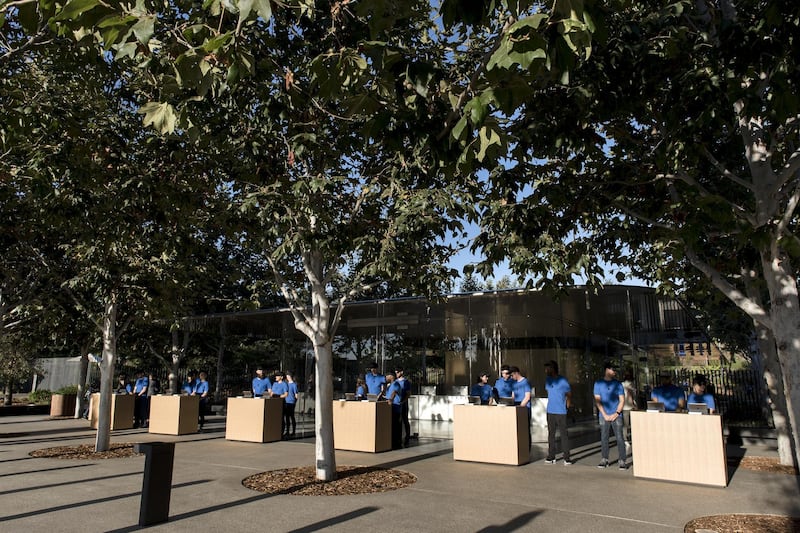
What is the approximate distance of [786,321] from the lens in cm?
541

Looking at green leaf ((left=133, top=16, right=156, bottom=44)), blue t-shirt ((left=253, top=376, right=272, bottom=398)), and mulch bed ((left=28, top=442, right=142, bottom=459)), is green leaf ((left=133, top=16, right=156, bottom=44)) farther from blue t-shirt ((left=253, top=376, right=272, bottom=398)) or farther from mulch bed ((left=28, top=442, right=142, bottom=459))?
blue t-shirt ((left=253, top=376, right=272, bottom=398))

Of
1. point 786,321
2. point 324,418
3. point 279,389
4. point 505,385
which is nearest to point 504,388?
point 505,385

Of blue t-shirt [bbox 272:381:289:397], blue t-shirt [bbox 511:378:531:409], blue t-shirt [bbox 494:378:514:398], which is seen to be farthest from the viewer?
blue t-shirt [bbox 272:381:289:397]

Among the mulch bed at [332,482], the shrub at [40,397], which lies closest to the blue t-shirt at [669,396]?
the mulch bed at [332,482]

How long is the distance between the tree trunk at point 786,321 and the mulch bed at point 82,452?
10.5m

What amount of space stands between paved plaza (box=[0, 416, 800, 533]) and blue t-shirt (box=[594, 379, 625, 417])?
1168 millimetres

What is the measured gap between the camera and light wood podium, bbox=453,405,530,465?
1071cm

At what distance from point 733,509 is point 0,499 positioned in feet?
31.2

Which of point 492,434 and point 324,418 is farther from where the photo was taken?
point 492,434

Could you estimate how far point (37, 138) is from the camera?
25.5ft

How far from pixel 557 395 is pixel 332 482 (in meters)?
4.73

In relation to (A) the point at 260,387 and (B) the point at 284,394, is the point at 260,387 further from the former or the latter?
(B) the point at 284,394

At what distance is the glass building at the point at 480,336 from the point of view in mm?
17406

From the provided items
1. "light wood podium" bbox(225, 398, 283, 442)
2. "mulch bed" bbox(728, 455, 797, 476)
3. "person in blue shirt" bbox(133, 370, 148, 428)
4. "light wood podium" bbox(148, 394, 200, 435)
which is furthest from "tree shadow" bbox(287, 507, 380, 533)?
"person in blue shirt" bbox(133, 370, 148, 428)
